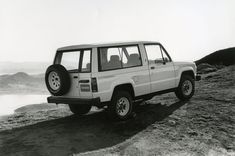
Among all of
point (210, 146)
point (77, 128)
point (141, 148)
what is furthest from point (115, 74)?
point (210, 146)

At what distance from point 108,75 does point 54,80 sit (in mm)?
1274

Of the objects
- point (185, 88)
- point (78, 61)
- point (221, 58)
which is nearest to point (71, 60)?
point (78, 61)

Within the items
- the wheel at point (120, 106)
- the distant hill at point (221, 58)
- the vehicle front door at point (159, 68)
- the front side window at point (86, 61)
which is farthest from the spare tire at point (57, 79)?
the distant hill at point (221, 58)

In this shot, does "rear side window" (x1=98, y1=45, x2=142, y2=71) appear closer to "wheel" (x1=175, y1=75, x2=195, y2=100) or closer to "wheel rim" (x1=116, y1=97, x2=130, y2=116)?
"wheel rim" (x1=116, y1=97, x2=130, y2=116)

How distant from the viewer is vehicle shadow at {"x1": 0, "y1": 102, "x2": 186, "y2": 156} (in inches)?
243

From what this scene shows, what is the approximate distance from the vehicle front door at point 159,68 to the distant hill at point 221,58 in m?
13.4

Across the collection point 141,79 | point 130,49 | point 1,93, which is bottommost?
point 1,93

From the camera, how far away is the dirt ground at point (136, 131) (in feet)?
19.8

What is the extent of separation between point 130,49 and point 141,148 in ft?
9.33

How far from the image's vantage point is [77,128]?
748cm

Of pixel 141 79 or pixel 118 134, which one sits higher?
pixel 141 79

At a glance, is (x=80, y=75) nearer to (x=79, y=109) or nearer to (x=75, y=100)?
(x=75, y=100)

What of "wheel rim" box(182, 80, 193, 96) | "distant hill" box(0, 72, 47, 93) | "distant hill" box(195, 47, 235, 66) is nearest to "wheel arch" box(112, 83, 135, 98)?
"wheel rim" box(182, 80, 193, 96)

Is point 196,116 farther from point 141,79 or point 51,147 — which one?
point 51,147
